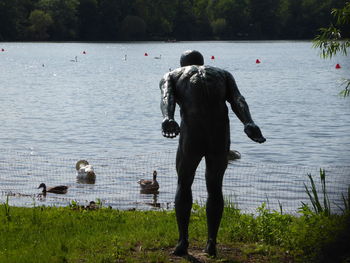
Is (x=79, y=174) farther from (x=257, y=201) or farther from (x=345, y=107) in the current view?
(x=345, y=107)

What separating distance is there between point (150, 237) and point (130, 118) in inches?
1258

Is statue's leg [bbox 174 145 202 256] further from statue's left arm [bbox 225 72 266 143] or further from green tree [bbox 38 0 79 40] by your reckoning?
green tree [bbox 38 0 79 40]

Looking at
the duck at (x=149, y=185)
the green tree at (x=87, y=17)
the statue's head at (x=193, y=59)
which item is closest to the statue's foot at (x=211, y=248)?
the statue's head at (x=193, y=59)

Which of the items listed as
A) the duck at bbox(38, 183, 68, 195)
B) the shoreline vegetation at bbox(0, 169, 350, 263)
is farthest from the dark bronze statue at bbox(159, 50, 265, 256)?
the duck at bbox(38, 183, 68, 195)

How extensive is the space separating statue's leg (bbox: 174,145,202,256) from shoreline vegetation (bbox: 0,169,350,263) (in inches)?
8.8

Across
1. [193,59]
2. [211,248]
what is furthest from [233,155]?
[211,248]

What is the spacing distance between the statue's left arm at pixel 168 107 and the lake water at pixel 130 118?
7.62 feet

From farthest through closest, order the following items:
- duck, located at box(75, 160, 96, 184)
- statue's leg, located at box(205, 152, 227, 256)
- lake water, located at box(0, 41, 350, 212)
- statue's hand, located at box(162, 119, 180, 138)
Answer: lake water, located at box(0, 41, 350, 212)
duck, located at box(75, 160, 96, 184)
statue's leg, located at box(205, 152, 227, 256)
statue's hand, located at box(162, 119, 180, 138)

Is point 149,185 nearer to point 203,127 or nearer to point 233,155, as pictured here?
point 233,155

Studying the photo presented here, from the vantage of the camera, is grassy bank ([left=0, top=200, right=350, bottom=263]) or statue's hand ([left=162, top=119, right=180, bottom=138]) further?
grassy bank ([left=0, top=200, right=350, bottom=263])

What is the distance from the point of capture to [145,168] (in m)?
23.9

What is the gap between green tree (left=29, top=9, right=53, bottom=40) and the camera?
15825 centimetres

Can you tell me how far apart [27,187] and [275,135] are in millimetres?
16813

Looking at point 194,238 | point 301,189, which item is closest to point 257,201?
point 301,189
